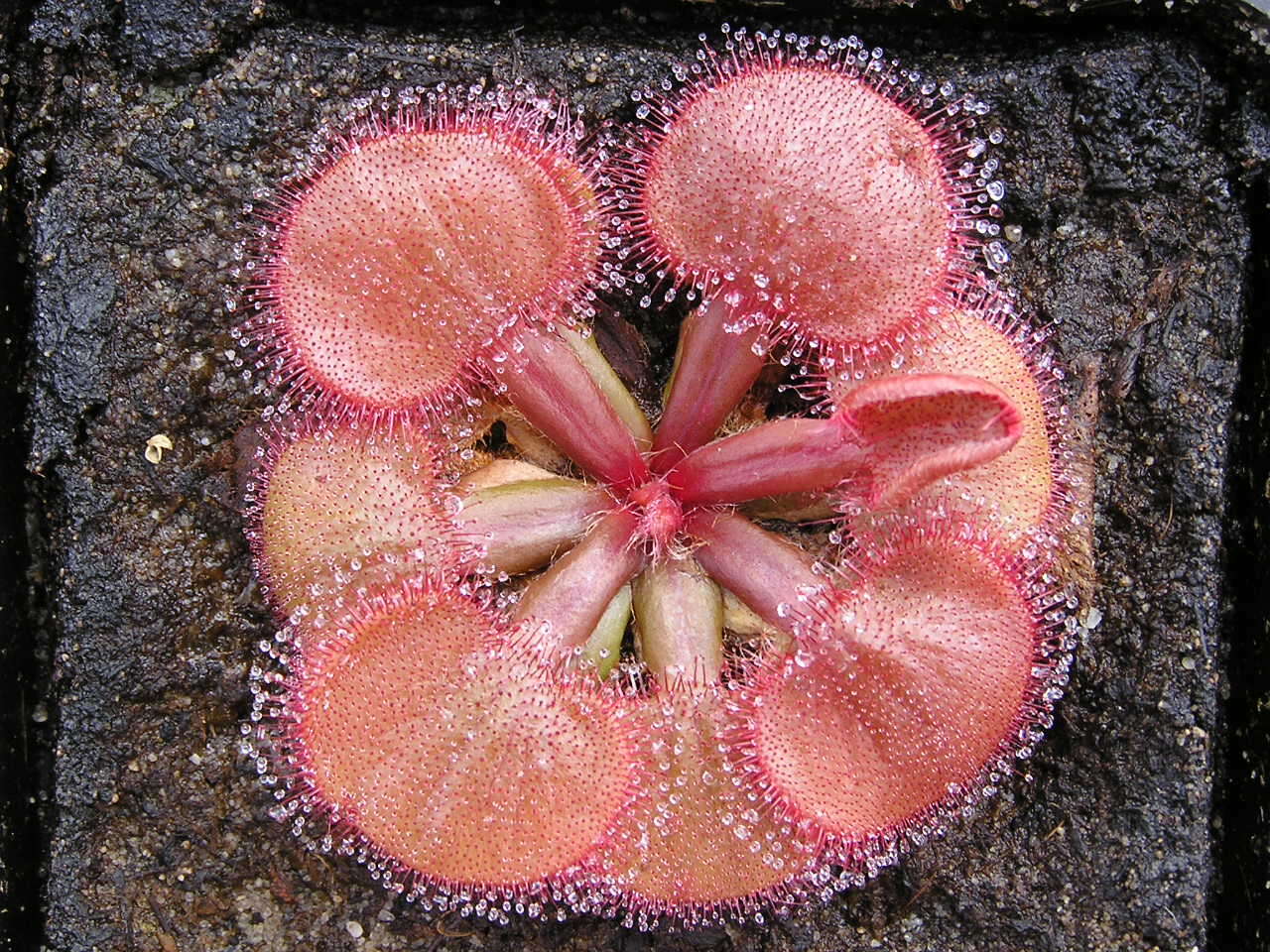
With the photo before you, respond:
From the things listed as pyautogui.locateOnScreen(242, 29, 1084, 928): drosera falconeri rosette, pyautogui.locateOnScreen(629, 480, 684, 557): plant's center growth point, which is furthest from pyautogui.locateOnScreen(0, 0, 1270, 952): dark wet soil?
pyautogui.locateOnScreen(629, 480, 684, 557): plant's center growth point

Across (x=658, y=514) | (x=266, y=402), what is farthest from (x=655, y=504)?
(x=266, y=402)

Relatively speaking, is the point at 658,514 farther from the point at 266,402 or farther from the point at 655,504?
the point at 266,402

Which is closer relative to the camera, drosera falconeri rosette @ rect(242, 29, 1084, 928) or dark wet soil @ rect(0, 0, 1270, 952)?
drosera falconeri rosette @ rect(242, 29, 1084, 928)

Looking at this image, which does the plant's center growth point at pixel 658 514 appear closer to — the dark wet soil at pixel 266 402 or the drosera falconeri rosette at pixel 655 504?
the drosera falconeri rosette at pixel 655 504

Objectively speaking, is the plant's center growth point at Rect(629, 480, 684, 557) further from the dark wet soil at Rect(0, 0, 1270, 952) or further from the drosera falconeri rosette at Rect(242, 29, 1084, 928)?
the dark wet soil at Rect(0, 0, 1270, 952)

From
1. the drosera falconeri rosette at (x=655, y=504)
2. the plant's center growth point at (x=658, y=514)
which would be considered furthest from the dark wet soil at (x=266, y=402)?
the plant's center growth point at (x=658, y=514)

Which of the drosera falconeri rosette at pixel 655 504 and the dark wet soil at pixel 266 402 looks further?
the dark wet soil at pixel 266 402

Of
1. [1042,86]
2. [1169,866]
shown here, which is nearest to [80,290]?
[1042,86]

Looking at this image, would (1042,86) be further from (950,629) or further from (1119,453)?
(950,629)
